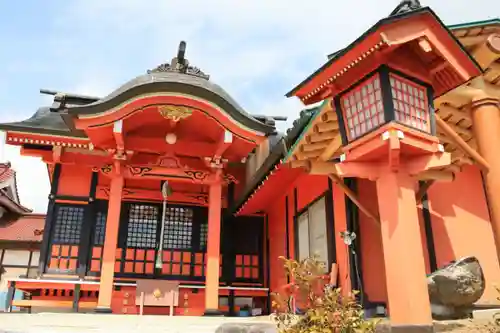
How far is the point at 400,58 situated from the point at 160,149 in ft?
25.3

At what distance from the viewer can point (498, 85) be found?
22.5 feet

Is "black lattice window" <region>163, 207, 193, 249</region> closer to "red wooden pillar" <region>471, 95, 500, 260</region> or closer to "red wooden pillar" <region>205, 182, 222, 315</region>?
"red wooden pillar" <region>205, 182, 222, 315</region>

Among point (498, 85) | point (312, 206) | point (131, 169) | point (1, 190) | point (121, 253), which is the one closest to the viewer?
point (498, 85)

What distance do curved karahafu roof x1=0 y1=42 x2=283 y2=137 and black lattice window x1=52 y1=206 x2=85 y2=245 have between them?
7.77ft

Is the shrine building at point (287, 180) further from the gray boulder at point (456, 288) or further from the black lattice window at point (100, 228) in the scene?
the gray boulder at point (456, 288)

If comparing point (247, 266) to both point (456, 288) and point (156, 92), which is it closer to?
point (156, 92)

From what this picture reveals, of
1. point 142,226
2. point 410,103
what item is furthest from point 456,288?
point 142,226

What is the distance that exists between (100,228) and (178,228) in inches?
88.2

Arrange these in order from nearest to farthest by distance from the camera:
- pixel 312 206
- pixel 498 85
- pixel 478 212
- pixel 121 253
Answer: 1. pixel 498 85
2. pixel 478 212
3. pixel 312 206
4. pixel 121 253

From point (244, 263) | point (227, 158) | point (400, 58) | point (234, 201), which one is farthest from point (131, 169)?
point (400, 58)

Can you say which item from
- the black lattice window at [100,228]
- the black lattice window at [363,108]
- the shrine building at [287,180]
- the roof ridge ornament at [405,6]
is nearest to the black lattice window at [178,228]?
the shrine building at [287,180]

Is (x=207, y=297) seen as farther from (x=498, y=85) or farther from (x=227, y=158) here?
(x=498, y=85)

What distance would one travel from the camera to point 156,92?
10172mm

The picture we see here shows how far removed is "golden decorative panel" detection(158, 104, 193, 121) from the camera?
34.4 feet
